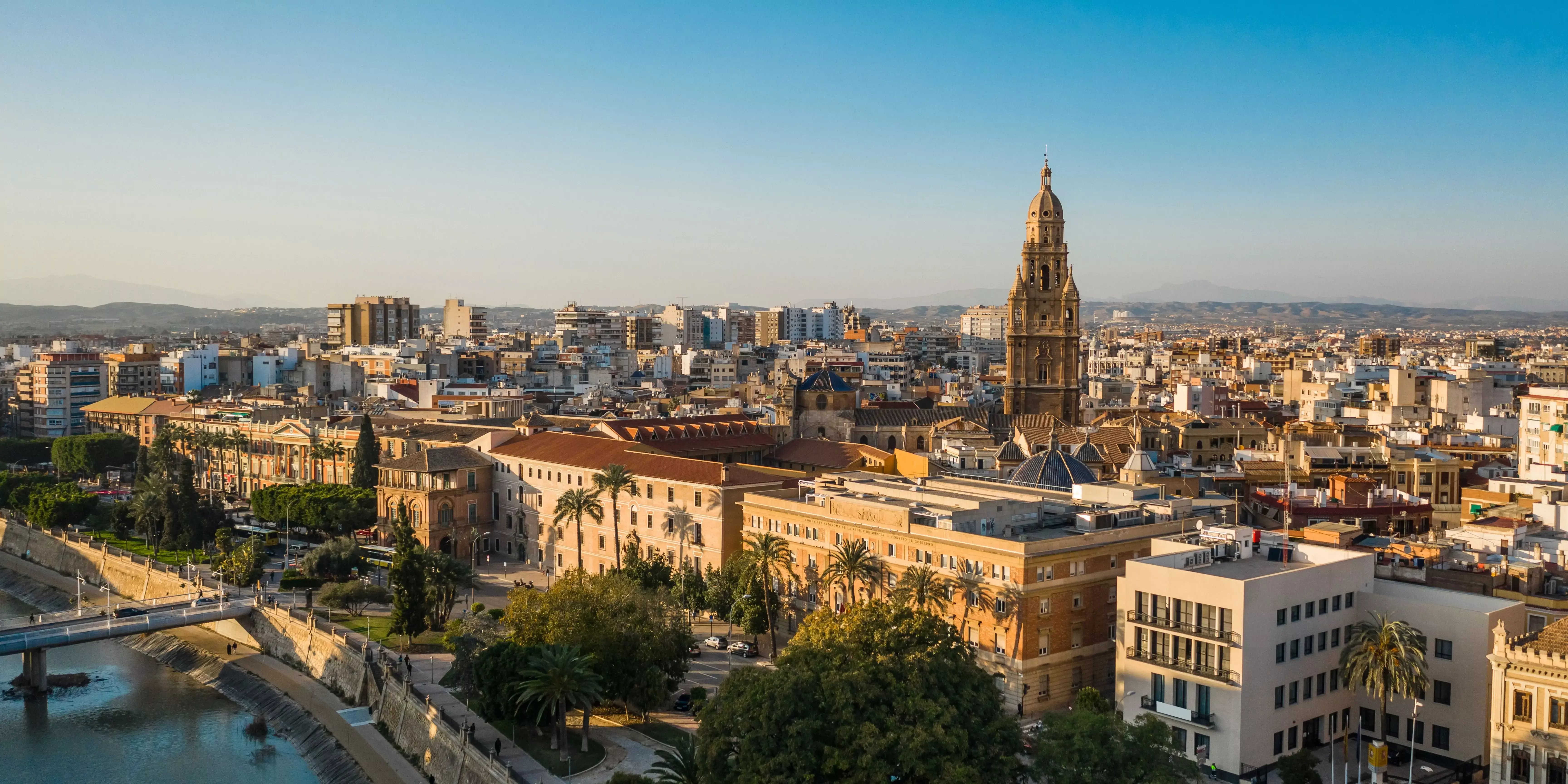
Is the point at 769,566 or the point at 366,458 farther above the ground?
the point at 366,458

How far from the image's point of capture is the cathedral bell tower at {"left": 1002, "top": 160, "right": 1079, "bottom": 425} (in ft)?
359

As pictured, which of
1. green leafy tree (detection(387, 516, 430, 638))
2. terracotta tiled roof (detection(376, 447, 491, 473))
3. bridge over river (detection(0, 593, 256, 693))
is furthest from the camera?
terracotta tiled roof (detection(376, 447, 491, 473))

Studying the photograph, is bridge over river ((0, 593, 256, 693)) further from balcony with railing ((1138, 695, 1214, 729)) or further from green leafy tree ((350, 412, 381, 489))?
balcony with railing ((1138, 695, 1214, 729))

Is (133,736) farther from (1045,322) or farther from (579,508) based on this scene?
(1045,322)

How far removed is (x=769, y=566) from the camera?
194 ft

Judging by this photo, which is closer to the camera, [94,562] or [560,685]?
[560,685]

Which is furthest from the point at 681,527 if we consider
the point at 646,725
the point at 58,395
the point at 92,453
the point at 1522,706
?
the point at 58,395

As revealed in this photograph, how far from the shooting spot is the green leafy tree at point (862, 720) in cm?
3562

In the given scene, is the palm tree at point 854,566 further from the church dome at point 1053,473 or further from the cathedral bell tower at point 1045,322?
the cathedral bell tower at point 1045,322

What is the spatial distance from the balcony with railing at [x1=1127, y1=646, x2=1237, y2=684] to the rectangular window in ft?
25.0

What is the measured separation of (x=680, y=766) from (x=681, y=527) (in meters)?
32.6

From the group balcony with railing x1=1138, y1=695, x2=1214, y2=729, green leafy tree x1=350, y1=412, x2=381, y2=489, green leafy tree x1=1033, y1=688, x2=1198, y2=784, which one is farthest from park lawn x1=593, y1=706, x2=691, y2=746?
green leafy tree x1=350, y1=412, x2=381, y2=489

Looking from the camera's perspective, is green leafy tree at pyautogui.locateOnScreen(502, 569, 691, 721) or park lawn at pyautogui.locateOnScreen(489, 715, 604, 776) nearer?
park lawn at pyautogui.locateOnScreen(489, 715, 604, 776)

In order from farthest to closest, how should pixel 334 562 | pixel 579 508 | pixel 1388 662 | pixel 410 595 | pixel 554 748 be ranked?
pixel 334 562
pixel 579 508
pixel 410 595
pixel 554 748
pixel 1388 662
